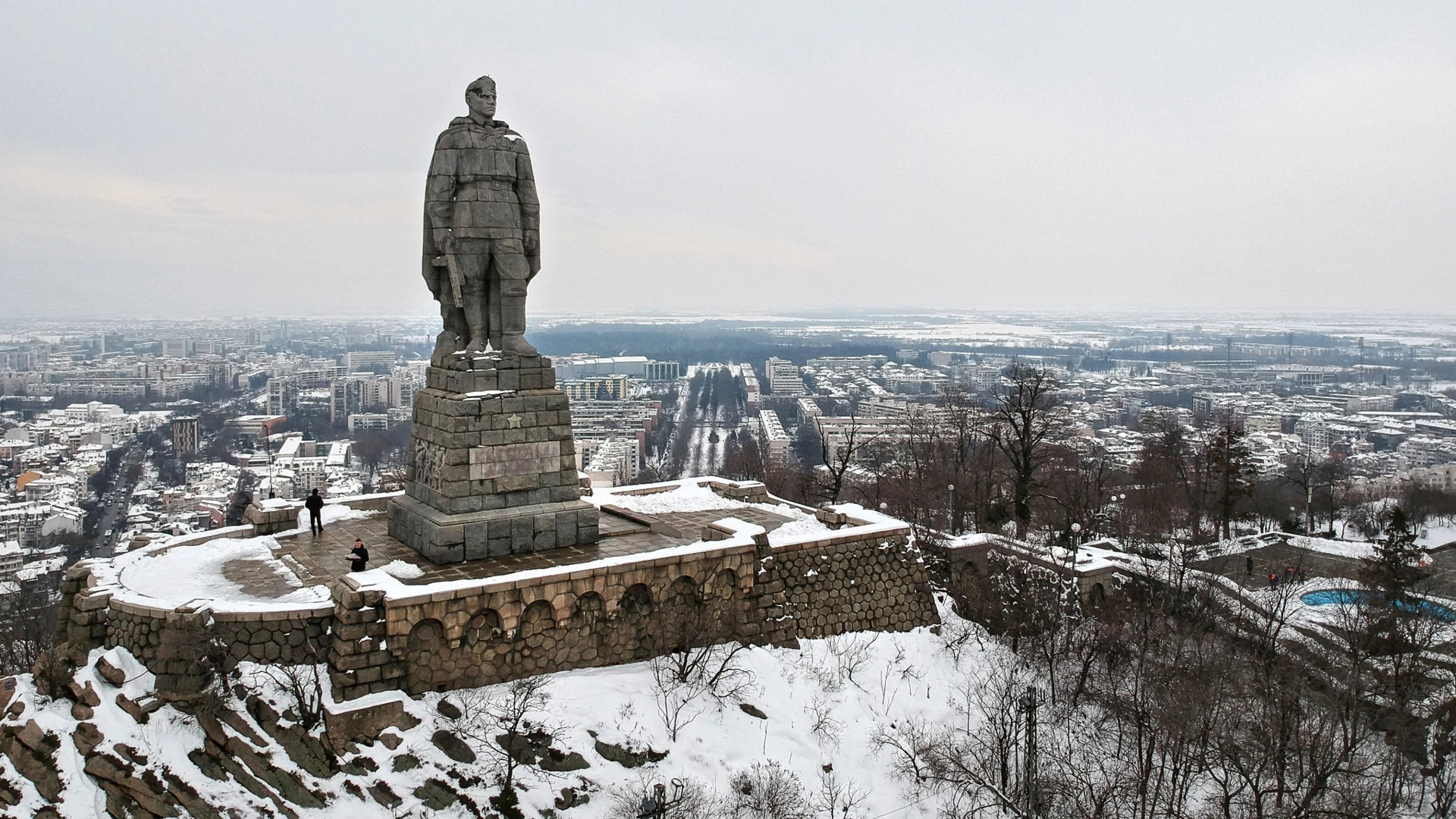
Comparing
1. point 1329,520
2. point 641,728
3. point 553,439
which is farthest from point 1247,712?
point 1329,520

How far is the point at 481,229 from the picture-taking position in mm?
17469

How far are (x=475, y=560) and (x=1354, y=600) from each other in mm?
19057

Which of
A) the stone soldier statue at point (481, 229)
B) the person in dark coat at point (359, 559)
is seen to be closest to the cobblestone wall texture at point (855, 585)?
the stone soldier statue at point (481, 229)

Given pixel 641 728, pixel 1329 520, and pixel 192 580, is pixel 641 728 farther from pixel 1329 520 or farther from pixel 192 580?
pixel 1329 520

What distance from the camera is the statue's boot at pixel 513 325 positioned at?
18.0 meters

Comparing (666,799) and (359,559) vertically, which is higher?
(359,559)

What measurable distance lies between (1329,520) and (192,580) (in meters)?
40.9

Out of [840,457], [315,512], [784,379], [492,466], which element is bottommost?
[784,379]

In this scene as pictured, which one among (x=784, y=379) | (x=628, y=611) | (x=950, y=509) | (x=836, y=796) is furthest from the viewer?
(x=784, y=379)

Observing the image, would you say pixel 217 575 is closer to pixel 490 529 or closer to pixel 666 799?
pixel 490 529

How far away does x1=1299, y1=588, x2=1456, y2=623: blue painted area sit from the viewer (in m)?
20.2

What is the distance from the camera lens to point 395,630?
46.4 ft

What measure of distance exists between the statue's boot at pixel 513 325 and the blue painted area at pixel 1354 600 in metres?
17.7

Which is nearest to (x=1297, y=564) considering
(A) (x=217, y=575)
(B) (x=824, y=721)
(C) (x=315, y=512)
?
(B) (x=824, y=721)
